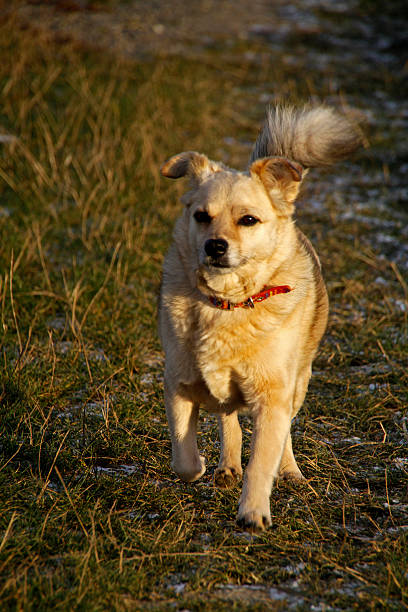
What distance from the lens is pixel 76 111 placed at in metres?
8.73

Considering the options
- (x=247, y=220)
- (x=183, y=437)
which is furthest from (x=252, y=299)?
(x=183, y=437)

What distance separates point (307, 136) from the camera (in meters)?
3.69

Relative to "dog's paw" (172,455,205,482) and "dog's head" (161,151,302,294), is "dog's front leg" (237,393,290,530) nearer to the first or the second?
"dog's paw" (172,455,205,482)

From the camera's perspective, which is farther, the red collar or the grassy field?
the red collar

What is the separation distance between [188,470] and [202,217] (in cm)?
117

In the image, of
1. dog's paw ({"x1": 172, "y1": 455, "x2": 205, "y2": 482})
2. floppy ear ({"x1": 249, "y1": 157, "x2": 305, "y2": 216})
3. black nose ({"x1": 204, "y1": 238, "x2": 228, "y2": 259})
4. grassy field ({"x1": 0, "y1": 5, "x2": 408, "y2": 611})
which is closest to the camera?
grassy field ({"x1": 0, "y1": 5, "x2": 408, "y2": 611})

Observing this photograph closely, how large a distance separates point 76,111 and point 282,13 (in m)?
10.7

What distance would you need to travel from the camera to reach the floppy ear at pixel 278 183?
3.31m

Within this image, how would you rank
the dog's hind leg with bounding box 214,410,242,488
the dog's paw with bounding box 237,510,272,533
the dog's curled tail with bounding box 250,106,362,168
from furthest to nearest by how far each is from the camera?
the dog's curled tail with bounding box 250,106,362,168
the dog's hind leg with bounding box 214,410,242,488
the dog's paw with bounding box 237,510,272,533

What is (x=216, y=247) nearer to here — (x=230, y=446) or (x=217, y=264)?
→ (x=217, y=264)

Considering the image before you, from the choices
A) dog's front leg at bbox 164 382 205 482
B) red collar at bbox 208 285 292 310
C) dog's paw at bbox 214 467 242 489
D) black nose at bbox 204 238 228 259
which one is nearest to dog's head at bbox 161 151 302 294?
black nose at bbox 204 238 228 259

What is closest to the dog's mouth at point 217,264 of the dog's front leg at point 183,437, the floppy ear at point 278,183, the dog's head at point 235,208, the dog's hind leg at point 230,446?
the dog's head at point 235,208

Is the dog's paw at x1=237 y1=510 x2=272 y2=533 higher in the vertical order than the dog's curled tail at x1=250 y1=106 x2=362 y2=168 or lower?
lower

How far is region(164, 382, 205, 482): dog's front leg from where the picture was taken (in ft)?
10.3
